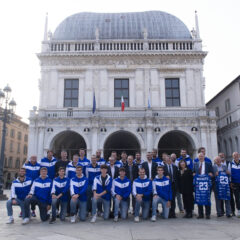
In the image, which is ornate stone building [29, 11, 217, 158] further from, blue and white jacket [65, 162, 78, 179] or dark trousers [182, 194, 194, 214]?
dark trousers [182, 194, 194, 214]

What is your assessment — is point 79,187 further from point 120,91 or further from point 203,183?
point 120,91

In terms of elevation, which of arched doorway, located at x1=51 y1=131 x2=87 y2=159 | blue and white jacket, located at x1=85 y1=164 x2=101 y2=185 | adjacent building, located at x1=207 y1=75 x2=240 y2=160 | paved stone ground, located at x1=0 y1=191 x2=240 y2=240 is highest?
adjacent building, located at x1=207 y1=75 x2=240 y2=160

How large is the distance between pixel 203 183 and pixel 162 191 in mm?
1526

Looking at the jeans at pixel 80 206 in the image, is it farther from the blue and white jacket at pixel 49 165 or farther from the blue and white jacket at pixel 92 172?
the blue and white jacket at pixel 49 165

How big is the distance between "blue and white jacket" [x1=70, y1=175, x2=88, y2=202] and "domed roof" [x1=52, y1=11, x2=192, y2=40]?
23.6 metres

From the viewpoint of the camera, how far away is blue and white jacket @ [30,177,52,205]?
9.01m

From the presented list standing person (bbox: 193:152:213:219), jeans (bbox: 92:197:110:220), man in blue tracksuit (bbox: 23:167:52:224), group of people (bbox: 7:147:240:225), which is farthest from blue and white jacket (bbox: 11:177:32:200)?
standing person (bbox: 193:152:213:219)

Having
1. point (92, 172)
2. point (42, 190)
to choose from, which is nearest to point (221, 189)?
point (92, 172)

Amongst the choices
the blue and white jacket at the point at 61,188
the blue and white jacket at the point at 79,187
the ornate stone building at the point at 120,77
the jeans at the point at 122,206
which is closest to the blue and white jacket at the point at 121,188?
the jeans at the point at 122,206

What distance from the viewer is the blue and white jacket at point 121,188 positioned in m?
9.30

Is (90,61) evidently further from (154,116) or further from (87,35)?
(154,116)

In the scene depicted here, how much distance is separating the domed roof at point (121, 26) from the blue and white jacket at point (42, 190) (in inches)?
931

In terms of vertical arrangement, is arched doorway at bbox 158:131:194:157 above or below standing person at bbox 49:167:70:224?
above

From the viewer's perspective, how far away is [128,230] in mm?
7371
